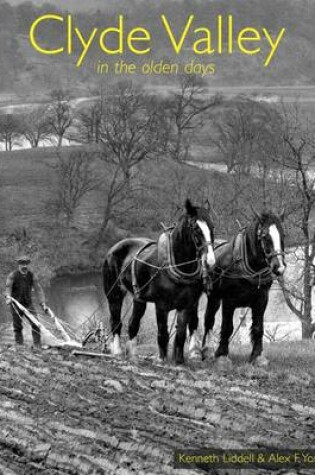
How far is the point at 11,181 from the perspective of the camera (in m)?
57.8

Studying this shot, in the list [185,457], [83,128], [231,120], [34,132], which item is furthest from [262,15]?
[185,457]

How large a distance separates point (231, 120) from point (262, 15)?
13877 mm

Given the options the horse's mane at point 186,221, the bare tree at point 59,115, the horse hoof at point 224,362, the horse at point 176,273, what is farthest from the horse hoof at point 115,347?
the bare tree at point 59,115

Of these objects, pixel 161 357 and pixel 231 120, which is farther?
pixel 231 120

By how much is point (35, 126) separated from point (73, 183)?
25949 mm

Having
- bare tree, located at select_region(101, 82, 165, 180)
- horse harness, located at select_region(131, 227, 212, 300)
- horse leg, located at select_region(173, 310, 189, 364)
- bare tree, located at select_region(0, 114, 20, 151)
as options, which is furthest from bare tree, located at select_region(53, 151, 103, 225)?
horse leg, located at select_region(173, 310, 189, 364)

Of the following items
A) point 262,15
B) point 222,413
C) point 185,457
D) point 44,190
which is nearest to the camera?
point 185,457

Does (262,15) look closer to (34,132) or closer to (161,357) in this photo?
(34,132)

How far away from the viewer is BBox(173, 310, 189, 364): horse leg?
1139 centimetres

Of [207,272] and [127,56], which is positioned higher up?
[127,56]

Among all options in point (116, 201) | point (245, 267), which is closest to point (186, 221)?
point (245, 267)

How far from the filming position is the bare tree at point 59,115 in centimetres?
7431

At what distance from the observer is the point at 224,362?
38.2 ft

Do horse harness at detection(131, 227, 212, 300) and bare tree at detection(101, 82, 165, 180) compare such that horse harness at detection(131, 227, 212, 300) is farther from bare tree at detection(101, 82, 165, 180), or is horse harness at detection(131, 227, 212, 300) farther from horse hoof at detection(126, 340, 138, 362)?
bare tree at detection(101, 82, 165, 180)
